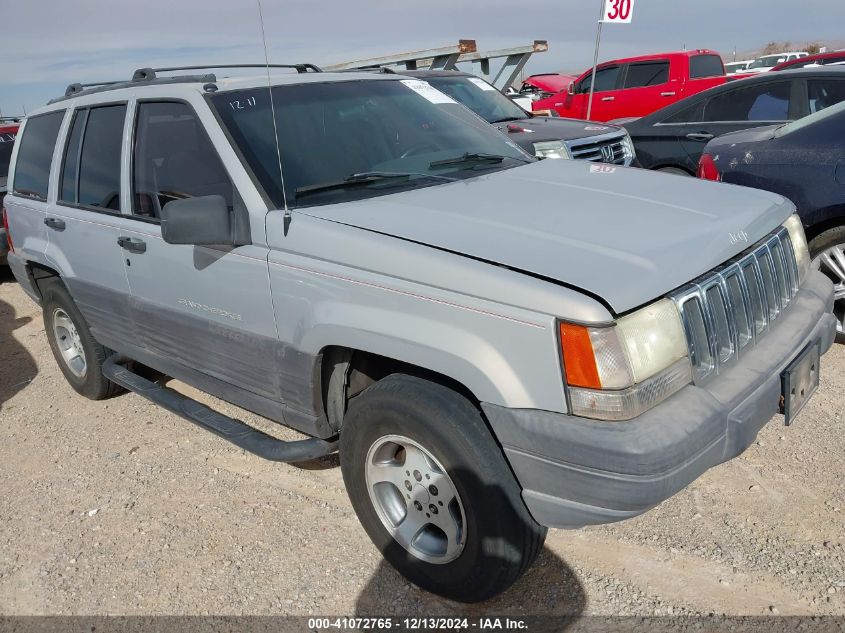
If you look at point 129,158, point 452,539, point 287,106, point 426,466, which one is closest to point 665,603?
point 452,539

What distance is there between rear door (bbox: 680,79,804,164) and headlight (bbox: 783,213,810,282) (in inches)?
165

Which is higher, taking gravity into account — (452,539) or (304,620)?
(452,539)

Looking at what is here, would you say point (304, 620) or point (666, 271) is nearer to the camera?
point (666, 271)

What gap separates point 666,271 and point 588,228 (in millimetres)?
359

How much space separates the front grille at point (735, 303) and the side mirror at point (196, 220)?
173 centimetres

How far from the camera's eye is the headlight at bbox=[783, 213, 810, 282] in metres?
3.24

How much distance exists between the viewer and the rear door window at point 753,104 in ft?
22.9

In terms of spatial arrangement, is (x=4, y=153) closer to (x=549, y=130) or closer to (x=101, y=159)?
(x=101, y=159)

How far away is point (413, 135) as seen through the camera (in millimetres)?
3588

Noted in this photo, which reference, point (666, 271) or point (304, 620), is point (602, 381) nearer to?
point (666, 271)

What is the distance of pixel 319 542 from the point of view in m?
3.27

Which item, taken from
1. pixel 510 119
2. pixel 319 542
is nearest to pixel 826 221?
pixel 319 542

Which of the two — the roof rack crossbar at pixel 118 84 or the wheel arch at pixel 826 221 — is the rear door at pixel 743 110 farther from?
the roof rack crossbar at pixel 118 84

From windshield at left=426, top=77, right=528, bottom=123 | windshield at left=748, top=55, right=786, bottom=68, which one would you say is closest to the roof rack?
windshield at left=426, top=77, right=528, bottom=123
